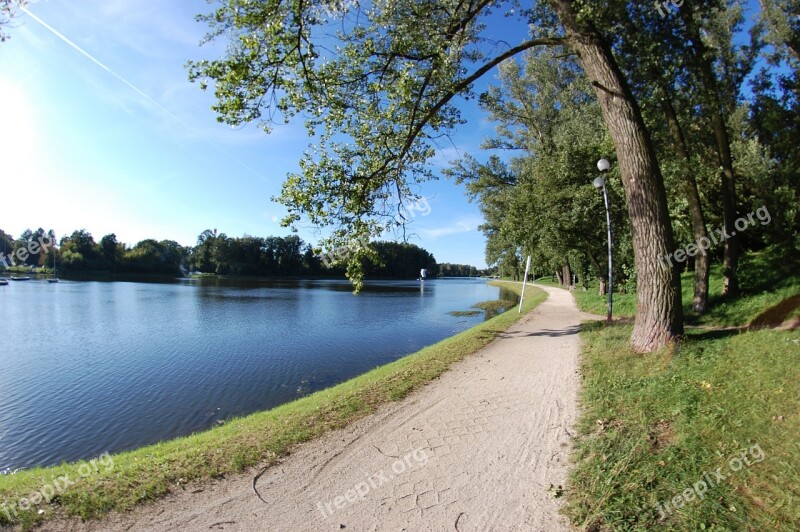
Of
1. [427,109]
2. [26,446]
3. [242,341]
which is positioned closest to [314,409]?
[427,109]

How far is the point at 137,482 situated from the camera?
411cm

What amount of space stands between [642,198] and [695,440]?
417cm

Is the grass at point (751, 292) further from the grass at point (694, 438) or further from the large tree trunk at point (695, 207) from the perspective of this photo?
the grass at point (694, 438)

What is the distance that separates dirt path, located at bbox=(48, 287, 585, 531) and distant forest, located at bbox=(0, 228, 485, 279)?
86687mm

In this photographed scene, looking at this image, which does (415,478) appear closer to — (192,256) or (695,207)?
(695,207)

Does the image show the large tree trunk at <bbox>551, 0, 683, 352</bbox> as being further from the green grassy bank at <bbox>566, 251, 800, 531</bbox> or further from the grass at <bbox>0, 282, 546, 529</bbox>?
the grass at <bbox>0, 282, 546, 529</bbox>

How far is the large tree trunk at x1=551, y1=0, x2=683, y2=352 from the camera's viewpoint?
6.56m

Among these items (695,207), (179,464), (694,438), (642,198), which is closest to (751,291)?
(695,207)

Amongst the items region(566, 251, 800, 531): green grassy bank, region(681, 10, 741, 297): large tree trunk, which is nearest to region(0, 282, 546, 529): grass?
region(566, 251, 800, 531): green grassy bank

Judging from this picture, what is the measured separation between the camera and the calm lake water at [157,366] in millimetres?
9273

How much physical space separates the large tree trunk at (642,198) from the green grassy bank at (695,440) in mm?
537

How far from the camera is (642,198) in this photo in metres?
6.66

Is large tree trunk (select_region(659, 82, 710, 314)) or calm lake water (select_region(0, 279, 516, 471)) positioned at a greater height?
large tree trunk (select_region(659, 82, 710, 314))

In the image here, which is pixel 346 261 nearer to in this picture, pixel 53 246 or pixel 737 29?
pixel 737 29
